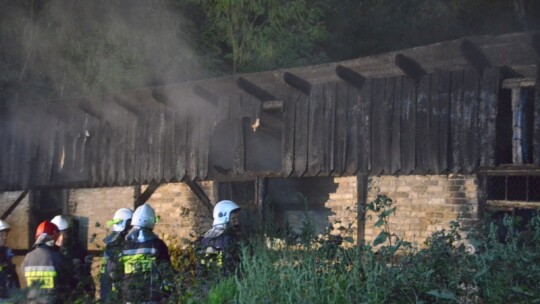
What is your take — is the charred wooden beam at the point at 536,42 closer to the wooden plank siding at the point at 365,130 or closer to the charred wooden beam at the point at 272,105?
the wooden plank siding at the point at 365,130

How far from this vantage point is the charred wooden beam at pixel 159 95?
1325cm

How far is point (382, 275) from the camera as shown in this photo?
7.18 meters

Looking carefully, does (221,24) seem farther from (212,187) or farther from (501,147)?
(501,147)

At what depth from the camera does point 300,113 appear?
11.8 metres

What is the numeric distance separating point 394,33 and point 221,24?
427 cm

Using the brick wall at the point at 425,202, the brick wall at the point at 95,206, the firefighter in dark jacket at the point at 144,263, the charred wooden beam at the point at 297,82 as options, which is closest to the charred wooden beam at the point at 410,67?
the brick wall at the point at 425,202

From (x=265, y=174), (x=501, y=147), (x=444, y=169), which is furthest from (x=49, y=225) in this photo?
(x=501, y=147)

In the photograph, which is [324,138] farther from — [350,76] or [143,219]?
[143,219]

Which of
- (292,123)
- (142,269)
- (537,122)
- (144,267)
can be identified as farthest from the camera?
(292,123)

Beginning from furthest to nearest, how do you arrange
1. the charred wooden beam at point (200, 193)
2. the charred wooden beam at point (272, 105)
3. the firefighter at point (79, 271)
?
the charred wooden beam at point (200, 193) < the charred wooden beam at point (272, 105) < the firefighter at point (79, 271)

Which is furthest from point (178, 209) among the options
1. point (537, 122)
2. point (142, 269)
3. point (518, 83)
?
point (537, 122)

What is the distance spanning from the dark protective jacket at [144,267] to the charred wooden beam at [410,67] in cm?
351

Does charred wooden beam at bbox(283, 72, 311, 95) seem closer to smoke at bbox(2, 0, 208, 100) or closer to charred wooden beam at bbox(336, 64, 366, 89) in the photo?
charred wooden beam at bbox(336, 64, 366, 89)

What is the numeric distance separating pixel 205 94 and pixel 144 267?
472 centimetres
